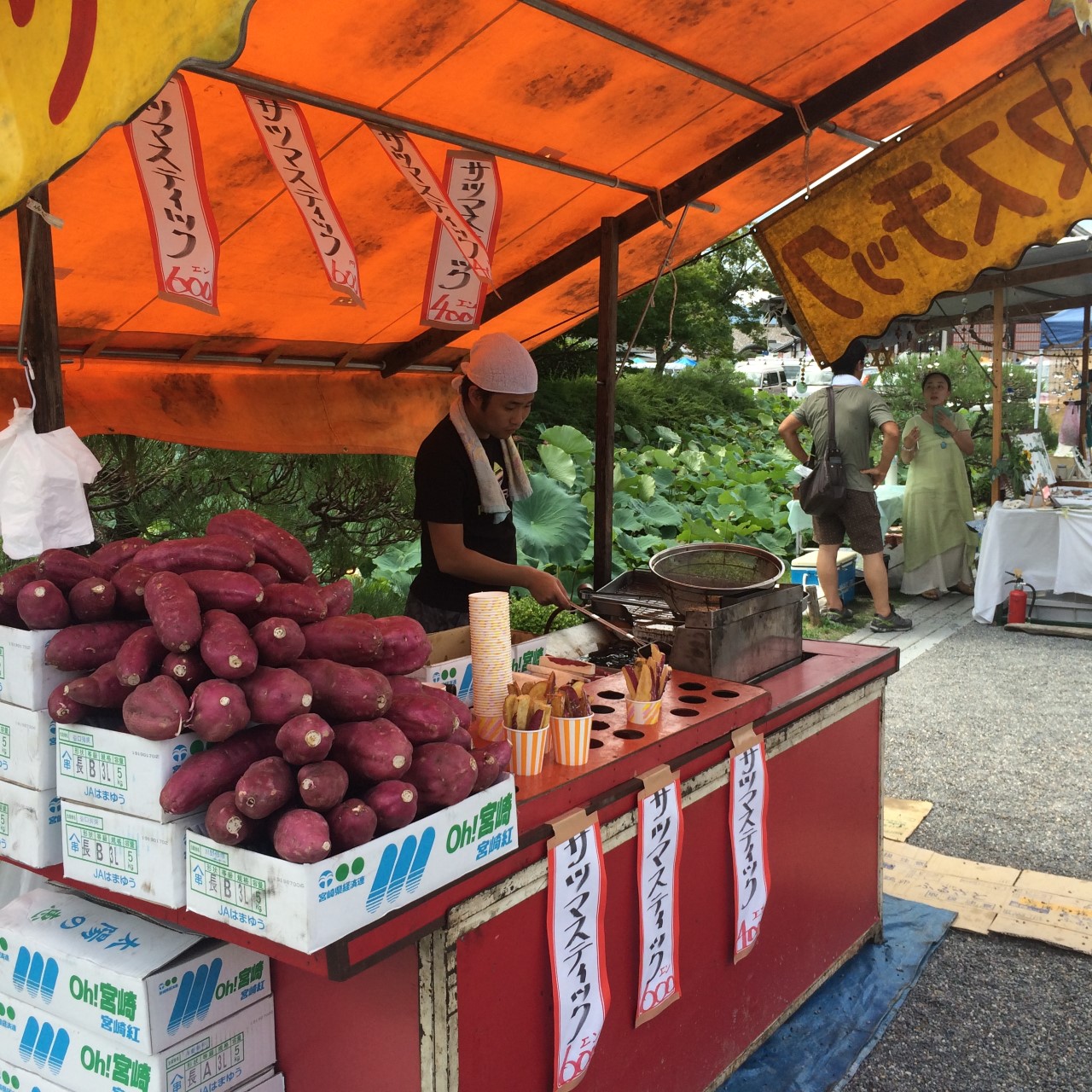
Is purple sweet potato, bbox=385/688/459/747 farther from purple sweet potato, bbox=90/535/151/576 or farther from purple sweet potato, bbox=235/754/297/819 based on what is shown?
purple sweet potato, bbox=90/535/151/576

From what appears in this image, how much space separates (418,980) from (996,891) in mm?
3017

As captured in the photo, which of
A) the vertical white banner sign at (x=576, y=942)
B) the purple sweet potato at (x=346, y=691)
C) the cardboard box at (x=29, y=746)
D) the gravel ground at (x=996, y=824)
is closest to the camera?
the purple sweet potato at (x=346, y=691)

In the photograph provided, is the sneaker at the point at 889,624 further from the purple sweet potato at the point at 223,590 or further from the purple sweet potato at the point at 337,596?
the purple sweet potato at the point at 223,590

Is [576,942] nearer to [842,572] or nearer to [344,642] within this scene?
[344,642]

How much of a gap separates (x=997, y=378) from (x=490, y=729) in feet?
24.2

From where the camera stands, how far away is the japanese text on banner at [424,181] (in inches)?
134

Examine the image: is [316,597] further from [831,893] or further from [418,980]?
[831,893]

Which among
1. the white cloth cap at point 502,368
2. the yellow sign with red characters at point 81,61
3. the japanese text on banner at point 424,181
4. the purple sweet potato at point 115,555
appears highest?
the japanese text on banner at point 424,181

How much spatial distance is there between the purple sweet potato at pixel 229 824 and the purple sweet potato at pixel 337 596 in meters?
0.48

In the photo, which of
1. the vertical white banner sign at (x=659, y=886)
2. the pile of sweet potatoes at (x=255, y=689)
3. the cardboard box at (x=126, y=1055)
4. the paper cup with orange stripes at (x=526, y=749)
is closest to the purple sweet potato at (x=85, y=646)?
the pile of sweet potatoes at (x=255, y=689)

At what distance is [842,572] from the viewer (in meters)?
8.24

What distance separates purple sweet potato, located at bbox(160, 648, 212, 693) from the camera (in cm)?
159

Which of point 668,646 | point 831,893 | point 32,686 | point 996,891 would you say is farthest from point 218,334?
point 996,891

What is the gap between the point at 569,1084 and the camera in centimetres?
207
